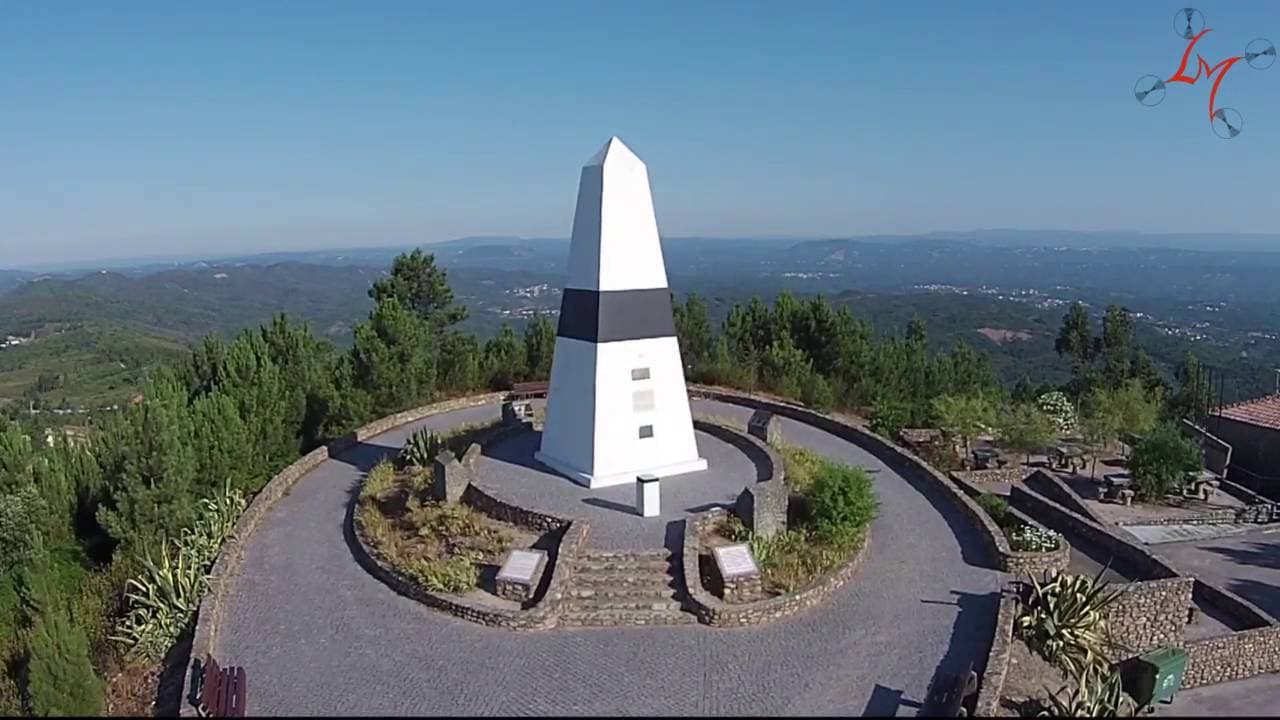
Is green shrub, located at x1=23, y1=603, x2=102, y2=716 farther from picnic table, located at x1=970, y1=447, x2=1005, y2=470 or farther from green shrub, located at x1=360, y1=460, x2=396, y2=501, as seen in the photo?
picnic table, located at x1=970, y1=447, x2=1005, y2=470

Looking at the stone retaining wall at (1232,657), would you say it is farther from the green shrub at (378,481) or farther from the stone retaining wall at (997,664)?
the green shrub at (378,481)

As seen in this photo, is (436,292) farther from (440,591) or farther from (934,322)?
(934,322)

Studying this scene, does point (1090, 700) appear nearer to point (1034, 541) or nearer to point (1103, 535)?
point (1034, 541)

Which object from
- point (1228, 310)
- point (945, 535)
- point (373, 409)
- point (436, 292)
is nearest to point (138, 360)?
point (436, 292)

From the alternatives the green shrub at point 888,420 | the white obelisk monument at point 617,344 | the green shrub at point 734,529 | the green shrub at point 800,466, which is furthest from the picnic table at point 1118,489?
the green shrub at point 734,529

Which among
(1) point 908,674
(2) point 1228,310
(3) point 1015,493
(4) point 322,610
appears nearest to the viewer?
(1) point 908,674

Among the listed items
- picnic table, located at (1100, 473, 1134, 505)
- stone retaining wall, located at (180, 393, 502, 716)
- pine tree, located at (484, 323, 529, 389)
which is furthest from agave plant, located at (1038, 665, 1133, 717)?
pine tree, located at (484, 323, 529, 389)
